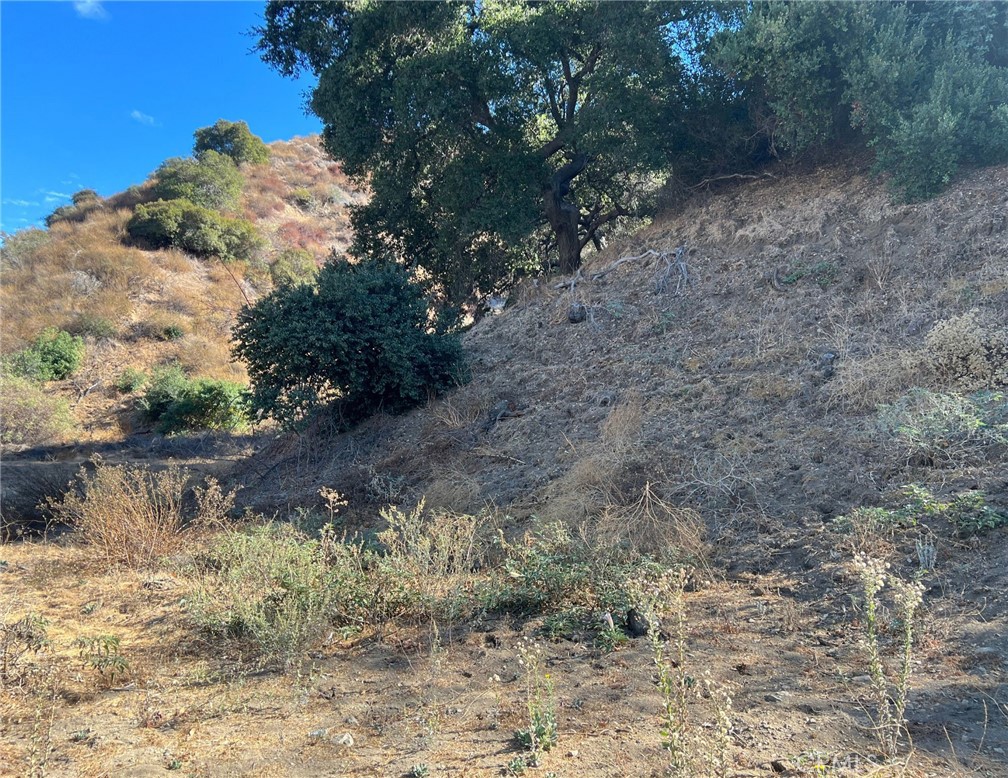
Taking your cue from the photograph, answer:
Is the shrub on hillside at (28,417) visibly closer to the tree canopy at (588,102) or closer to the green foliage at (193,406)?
the green foliage at (193,406)

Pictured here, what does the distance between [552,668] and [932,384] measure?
488cm

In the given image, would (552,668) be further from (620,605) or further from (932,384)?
(932,384)

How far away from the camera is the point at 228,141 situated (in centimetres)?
3278

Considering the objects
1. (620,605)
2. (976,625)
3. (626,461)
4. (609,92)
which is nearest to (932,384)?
(626,461)

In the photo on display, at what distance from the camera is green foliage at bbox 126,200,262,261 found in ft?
77.9

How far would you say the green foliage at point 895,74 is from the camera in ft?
28.5

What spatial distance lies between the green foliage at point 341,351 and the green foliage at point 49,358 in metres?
11.3

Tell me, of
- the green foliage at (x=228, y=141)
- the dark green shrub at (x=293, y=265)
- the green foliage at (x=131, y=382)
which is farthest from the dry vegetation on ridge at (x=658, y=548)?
the green foliage at (x=228, y=141)

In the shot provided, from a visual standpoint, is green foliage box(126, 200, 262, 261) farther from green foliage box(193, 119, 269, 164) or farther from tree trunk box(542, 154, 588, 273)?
tree trunk box(542, 154, 588, 273)

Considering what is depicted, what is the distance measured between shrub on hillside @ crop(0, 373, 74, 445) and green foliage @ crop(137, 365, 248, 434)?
1800 mm

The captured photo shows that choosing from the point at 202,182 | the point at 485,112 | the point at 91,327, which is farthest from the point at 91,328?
the point at 485,112

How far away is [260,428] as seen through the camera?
13.0 m

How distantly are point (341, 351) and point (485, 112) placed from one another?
19.9 ft

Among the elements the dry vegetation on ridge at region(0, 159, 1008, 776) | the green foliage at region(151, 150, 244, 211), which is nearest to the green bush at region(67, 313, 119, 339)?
the green foliage at region(151, 150, 244, 211)
